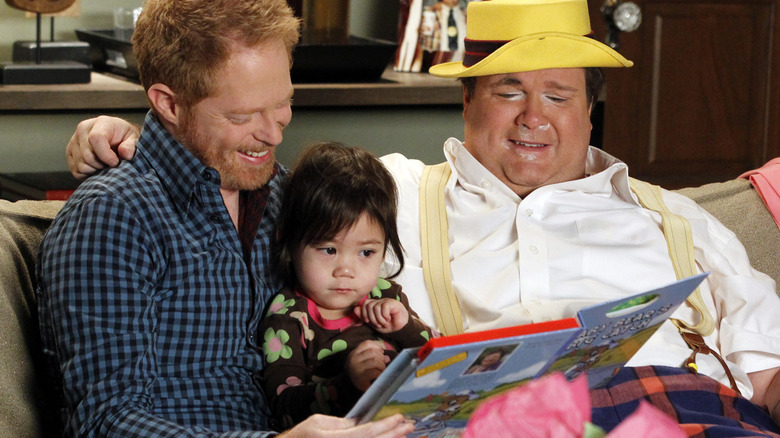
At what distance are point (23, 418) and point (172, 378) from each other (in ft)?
0.74

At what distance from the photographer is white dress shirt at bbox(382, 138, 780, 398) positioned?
6.01ft

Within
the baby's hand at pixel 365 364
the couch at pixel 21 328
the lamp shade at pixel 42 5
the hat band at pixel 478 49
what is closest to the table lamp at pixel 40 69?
the lamp shade at pixel 42 5

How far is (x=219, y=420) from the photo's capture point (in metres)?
1.47

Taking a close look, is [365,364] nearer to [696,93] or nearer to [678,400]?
[678,400]

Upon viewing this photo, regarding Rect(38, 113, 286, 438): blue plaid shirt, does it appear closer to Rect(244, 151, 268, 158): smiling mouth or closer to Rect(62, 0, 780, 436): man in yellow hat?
Rect(244, 151, 268, 158): smiling mouth

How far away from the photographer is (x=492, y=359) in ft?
3.75

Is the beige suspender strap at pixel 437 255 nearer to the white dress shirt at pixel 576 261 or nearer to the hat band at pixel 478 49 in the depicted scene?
the white dress shirt at pixel 576 261

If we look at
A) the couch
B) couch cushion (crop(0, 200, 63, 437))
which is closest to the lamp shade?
the couch

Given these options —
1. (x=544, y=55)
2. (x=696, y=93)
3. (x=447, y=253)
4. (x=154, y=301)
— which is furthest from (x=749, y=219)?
(x=696, y=93)

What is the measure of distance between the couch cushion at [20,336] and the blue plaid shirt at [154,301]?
0.05 meters

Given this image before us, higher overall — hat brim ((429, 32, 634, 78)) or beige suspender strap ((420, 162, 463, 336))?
hat brim ((429, 32, 634, 78))

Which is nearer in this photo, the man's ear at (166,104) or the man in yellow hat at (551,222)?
the man's ear at (166,104)

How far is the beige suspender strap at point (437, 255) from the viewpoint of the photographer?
6.01ft

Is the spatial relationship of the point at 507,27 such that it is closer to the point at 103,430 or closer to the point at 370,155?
the point at 370,155
